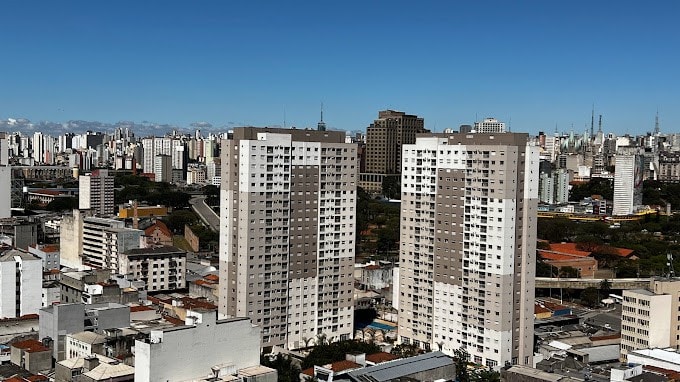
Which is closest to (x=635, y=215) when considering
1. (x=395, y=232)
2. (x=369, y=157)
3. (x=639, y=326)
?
(x=395, y=232)

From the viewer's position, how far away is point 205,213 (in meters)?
48.0

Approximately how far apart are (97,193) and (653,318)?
35.3 meters

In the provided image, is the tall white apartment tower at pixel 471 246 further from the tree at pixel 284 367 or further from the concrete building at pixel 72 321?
the concrete building at pixel 72 321

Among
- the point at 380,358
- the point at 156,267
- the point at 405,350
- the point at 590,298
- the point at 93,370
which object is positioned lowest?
the point at 590,298

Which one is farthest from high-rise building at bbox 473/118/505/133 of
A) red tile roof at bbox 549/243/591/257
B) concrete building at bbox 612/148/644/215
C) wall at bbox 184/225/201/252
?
wall at bbox 184/225/201/252

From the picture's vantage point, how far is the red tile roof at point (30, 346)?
55.2ft

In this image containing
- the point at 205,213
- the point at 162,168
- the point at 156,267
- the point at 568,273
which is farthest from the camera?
the point at 162,168

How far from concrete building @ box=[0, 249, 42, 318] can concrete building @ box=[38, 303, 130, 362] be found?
4.01 meters

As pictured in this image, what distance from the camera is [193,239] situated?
36969 millimetres

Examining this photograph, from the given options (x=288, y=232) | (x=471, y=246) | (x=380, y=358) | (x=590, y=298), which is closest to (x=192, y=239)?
(x=288, y=232)

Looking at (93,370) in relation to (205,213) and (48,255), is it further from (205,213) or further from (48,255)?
(205,213)

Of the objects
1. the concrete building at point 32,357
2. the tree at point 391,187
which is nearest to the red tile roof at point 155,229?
the concrete building at point 32,357

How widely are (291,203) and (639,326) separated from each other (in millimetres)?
8936

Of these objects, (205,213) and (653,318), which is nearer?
(653,318)
